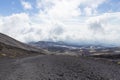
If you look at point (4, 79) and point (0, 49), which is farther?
point (0, 49)

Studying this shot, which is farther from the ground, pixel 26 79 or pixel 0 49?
pixel 0 49

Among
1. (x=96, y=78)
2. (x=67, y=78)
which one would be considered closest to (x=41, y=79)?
(x=67, y=78)

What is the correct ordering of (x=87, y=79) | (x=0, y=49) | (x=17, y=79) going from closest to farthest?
(x=87, y=79) → (x=17, y=79) → (x=0, y=49)

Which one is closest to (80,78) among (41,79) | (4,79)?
(41,79)

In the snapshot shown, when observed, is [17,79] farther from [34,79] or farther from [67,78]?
[67,78]

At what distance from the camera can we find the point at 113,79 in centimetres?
2084

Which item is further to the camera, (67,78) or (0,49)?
(0,49)

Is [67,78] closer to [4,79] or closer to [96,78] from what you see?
[96,78]

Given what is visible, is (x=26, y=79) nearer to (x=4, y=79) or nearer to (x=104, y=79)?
(x=4, y=79)

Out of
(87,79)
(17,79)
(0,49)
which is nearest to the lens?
(87,79)

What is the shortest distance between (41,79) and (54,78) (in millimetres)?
1271

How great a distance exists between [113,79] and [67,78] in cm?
449

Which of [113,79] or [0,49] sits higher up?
[0,49]

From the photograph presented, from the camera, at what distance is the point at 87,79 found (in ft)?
65.7
